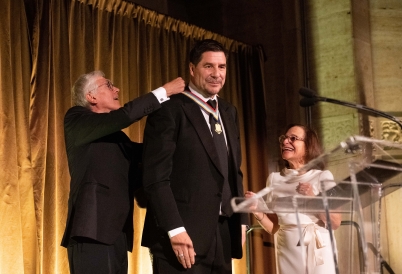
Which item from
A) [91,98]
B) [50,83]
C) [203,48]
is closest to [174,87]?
[203,48]

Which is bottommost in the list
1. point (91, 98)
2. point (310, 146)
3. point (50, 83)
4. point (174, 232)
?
point (174, 232)

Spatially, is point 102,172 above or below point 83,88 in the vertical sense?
below

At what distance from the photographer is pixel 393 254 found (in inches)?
93.6

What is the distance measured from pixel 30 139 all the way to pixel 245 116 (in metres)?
2.40

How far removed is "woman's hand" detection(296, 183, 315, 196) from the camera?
2.36 m

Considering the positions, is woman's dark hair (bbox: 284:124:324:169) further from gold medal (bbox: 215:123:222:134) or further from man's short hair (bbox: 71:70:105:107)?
man's short hair (bbox: 71:70:105:107)

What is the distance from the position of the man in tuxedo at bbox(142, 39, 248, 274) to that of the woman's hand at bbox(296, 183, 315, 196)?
14.7 inches

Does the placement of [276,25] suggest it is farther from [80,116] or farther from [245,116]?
[80,116]

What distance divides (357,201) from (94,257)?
1.20 m

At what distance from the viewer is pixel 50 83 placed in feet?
13.8

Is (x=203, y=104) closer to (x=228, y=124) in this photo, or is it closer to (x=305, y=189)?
(x=228, y=124)

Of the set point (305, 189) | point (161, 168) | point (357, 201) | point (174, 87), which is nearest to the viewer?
point (357, 201)

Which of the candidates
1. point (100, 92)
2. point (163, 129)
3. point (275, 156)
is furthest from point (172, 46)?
point (163, 129)

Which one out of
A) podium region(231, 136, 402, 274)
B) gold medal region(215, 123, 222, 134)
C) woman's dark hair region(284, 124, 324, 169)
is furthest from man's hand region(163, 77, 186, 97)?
woman's dark hair region(284, 124, 324, 169)
